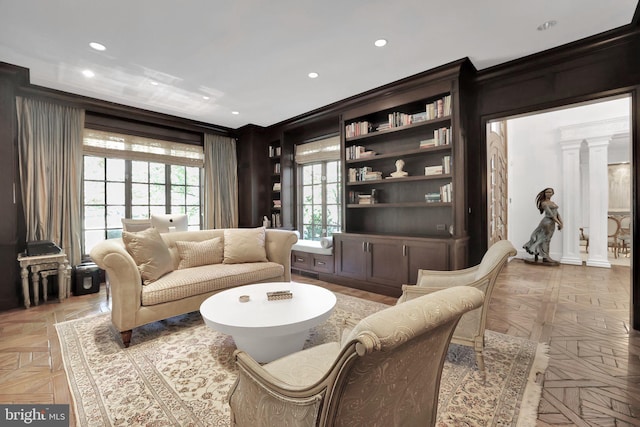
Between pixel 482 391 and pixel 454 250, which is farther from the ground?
pixel 454 250

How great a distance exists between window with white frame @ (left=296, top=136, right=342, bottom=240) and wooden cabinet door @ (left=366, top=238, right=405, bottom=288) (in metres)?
1.15

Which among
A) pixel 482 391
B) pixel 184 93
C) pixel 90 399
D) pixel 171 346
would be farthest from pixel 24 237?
pixel 482 391

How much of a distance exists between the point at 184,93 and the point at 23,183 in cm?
227

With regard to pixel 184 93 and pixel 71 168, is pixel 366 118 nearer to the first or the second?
pixel 184 93

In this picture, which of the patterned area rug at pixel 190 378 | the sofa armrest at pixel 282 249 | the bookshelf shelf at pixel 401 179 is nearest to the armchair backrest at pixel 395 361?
the patterned area rug at pixel 190 378

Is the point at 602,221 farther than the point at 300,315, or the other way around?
the point at 602,221

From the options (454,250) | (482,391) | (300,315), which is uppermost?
(454,250)

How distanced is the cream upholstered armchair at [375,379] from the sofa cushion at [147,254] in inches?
75.3

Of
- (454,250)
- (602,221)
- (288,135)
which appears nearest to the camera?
(454,250)

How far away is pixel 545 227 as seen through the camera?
5.41 meters

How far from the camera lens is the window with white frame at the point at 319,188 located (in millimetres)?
5039

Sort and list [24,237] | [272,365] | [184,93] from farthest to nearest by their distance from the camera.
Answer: [184,93]
[24,237]
[272,365]

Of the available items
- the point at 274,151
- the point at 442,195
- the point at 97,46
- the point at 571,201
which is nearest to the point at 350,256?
the point at 442,195

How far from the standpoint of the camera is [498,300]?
3.43 m
